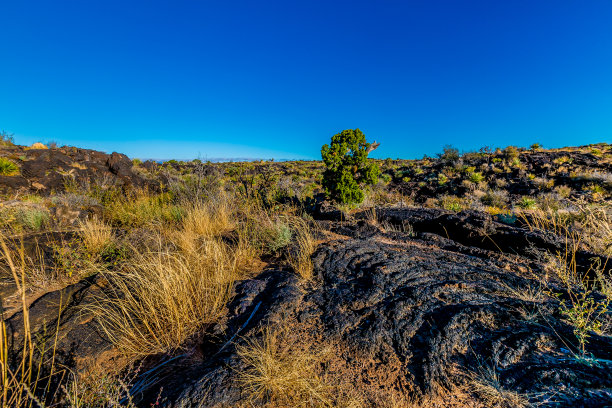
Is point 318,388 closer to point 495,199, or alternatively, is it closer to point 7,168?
point 495,199

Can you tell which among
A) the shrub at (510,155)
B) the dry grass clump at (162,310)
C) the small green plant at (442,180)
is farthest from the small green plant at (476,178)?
the dry grass clump at (162,310)

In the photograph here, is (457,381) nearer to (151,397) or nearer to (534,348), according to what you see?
(534,348)

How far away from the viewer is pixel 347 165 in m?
6.54

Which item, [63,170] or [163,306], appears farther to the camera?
[63,170]

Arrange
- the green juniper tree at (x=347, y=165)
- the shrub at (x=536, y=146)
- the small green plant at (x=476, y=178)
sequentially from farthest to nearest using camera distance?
the shrub at (x=536, y=146), the small green plant at (x=476, y=178), the green juniper tree at (x=347, y=165)

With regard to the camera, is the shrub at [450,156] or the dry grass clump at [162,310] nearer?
the dry grass clump at [162,310]

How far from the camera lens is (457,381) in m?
1.59

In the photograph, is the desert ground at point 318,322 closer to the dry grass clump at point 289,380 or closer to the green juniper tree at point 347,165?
the dry grass clump at point 289,380

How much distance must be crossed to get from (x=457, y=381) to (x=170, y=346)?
2.08 metres

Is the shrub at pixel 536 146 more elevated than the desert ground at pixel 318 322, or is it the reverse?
the shrub at pixel 536 146

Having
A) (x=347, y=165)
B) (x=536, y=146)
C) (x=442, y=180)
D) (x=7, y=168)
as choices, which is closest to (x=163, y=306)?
(x=347, y=165)

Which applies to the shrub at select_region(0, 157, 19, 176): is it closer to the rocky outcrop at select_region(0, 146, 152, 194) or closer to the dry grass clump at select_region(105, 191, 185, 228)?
the rocky outcrop at select_region(0, 146, 152, 194)

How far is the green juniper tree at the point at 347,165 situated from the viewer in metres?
6.34

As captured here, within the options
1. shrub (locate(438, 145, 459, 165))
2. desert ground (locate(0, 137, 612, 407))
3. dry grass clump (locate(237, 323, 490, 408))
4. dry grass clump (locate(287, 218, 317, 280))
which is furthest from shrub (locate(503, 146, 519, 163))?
dry grass clump (locate(237, 323, 490, 408))
